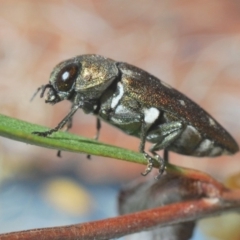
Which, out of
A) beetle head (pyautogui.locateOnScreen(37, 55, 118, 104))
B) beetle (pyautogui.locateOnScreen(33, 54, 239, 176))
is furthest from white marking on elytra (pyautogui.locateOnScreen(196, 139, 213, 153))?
beetle head (pyautogui.locateOnScreen(37, 55, 118, 104))

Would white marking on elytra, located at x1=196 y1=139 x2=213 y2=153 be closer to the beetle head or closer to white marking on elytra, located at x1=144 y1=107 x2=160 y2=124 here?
white marking on elytra, located at x1=144 y1=107 x2=160 y2=124

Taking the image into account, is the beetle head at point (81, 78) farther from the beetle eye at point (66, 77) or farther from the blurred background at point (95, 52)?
the blurred background at point (95, 52)

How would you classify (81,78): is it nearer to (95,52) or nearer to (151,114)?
(151,114)

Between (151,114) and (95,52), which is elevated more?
(151,114)

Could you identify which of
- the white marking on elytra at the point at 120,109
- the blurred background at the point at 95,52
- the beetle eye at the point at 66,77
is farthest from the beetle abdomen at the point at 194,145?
the blurred background at the point at 95,52

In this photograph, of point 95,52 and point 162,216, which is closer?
point 162,216

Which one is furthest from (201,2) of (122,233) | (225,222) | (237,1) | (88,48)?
(122,233)

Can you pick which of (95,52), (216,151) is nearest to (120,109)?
(216,151)
